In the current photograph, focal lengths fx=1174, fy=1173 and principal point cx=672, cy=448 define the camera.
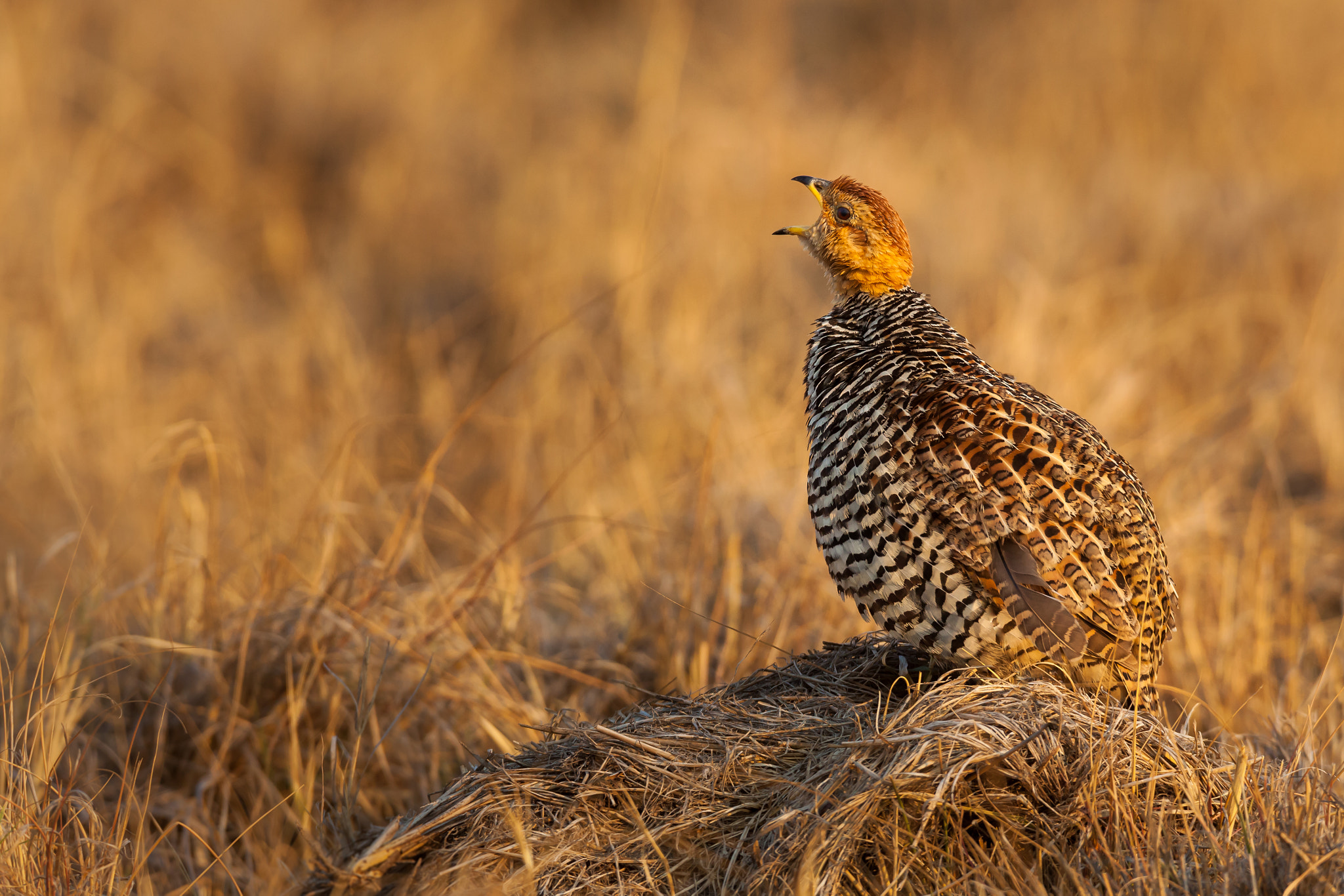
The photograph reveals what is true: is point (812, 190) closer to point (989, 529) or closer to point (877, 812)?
point (989, 529)

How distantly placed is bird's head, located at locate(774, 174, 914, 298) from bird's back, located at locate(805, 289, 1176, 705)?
21.5 inches

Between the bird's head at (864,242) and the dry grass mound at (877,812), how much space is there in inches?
52.8

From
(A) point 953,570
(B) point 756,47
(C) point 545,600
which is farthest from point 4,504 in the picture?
(B) point 756,47

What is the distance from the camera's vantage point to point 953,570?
9.14 feet

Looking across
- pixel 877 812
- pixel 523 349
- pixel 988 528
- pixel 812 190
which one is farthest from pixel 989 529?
pixel 523 349

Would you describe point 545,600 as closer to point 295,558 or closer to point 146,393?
point 295,558

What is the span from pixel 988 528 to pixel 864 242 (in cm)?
118

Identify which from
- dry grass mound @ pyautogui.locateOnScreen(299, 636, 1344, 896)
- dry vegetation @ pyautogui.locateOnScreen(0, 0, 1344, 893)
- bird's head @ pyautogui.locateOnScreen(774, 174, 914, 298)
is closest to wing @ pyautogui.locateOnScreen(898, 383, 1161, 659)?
dry grass mound @ pyautogui.locateOnScreen(299, 636, 1344, 896)

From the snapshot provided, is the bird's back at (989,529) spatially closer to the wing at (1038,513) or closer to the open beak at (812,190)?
the wing at (1038,513)

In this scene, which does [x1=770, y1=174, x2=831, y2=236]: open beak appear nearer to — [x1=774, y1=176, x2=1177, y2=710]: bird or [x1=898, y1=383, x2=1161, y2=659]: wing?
[x1=774, y1=176, x2=1177, y2=710]: bird

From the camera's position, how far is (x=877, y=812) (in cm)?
249

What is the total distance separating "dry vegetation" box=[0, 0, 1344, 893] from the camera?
13.0 ft

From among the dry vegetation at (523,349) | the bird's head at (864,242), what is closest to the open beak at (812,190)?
the bird's head at (864,242)

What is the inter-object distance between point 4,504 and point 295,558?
2025 mm
